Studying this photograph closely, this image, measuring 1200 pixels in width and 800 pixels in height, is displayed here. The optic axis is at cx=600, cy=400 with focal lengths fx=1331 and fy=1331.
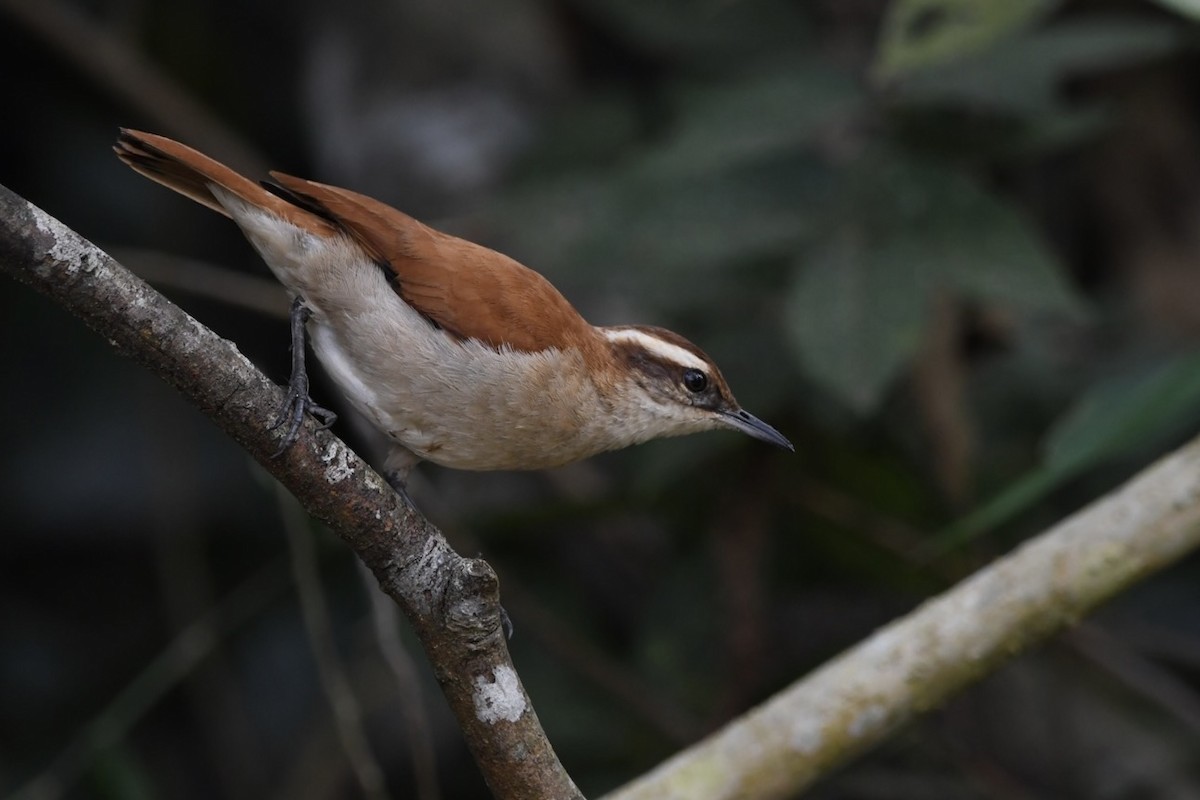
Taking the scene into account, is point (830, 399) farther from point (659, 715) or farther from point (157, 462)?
point (157, 462)

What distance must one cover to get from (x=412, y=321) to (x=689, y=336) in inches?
67.5

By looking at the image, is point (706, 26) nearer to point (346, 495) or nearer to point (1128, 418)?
point (1128, 418)

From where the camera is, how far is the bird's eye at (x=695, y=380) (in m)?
3.64

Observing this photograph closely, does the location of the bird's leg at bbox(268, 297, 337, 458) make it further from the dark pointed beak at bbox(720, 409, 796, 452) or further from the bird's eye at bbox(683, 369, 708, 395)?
the dark pointed beak at bbox(720, 409, 796, 452)

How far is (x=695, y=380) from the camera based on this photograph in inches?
144

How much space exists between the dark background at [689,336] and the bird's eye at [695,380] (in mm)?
307

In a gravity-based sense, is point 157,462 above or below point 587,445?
above

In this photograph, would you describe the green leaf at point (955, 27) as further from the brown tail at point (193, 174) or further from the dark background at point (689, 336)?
the brown tail at point (193, 174)

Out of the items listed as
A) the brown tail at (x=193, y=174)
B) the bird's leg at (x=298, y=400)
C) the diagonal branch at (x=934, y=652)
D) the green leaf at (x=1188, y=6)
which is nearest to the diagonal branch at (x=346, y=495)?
the bird's leg at (x=298, y=400)

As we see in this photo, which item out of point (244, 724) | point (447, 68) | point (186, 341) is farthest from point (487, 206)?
point (186, 341)

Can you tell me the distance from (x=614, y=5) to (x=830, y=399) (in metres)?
1.65

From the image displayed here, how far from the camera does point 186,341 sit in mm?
2137

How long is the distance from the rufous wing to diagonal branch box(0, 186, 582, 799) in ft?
2.56

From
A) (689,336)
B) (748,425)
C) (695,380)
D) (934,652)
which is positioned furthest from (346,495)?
(689,336)
